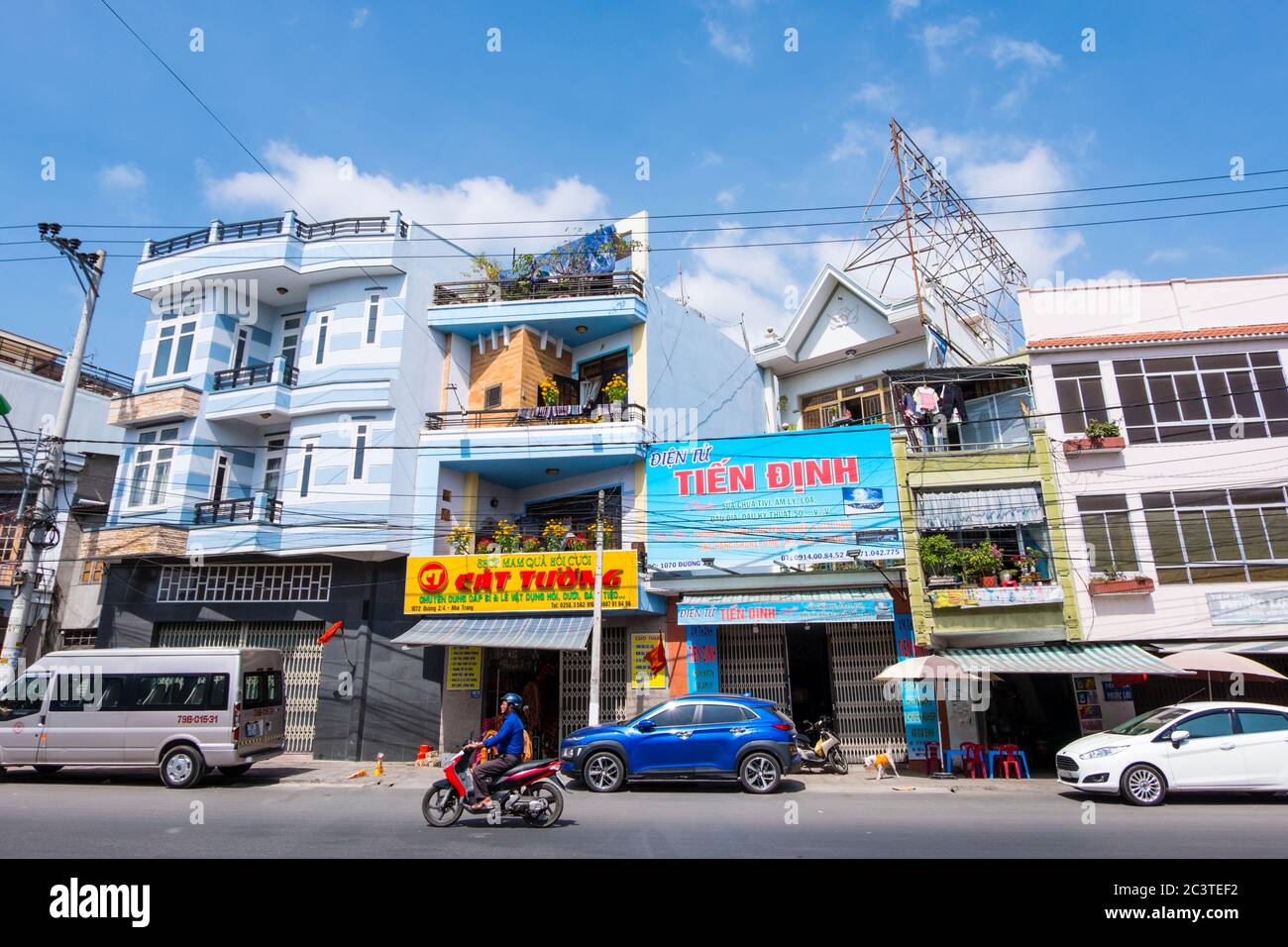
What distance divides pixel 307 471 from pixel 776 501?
12.8 m

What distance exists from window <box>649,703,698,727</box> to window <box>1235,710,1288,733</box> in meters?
8.56

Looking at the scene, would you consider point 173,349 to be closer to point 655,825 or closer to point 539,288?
point 539,288

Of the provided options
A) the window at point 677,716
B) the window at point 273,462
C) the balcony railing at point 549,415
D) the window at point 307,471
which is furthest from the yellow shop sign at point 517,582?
the window at point 273,462

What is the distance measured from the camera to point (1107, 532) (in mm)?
16625

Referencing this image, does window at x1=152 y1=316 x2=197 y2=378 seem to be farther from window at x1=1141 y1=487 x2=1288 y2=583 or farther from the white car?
window at x1=1141 y1=487 x2=1288 y2=583

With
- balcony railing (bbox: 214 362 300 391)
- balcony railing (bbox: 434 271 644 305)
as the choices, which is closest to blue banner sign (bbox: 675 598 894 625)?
balcony railing (bbox: 434 271 644 305)

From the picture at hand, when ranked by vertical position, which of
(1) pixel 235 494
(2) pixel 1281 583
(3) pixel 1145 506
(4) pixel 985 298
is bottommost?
(2) pixel 1281 583

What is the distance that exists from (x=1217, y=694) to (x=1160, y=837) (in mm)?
10446

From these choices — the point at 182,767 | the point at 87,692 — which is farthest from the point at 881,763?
the point at 87,692

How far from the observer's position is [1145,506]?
54.6 ft

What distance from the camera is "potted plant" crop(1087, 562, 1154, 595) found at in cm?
1586
